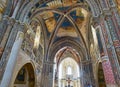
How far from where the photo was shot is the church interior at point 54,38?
19.5ft

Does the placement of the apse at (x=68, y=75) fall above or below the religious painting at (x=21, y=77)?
above

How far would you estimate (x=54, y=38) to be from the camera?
48.3ft

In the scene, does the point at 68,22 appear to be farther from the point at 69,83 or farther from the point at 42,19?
the point at 69,83

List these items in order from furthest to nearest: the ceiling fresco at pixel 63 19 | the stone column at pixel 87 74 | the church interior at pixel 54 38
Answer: the stone column at pixel 87 74
the ceiling fresco at pixel 63 19
the church interior at pixel 54 38

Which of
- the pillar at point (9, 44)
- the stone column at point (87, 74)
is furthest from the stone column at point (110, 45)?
the stone column at point (87, 74)

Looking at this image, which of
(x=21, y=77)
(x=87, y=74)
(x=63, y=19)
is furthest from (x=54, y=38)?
(x=21, y=77)

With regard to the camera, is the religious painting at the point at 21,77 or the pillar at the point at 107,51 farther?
the religious painting at the point at 21,77

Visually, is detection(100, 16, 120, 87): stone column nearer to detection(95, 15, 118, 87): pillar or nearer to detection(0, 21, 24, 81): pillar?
detection(95, 15, 118, 87): pillar

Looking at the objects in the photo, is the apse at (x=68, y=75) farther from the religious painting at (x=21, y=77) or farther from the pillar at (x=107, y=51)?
the pillar at (x=107, y=51)

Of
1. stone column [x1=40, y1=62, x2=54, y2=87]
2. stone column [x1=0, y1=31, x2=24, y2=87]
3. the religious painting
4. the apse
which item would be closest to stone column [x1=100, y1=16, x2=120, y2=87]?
stone column [x1=0, y1=31, x2=24, y2=87]

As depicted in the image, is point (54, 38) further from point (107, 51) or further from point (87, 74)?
point (107, 51)

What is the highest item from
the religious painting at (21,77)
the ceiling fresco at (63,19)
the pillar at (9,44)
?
the ceiling fresco at (63,19)

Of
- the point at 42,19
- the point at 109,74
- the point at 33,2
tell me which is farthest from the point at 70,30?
the point at 109,74

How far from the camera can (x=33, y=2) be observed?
8.72 metres
